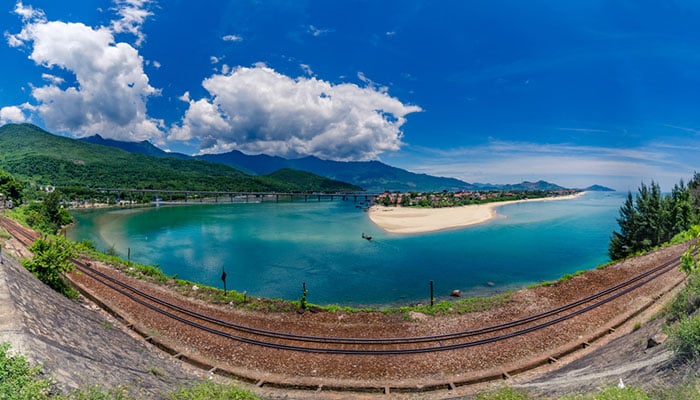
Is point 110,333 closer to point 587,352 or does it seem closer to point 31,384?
point 31,384

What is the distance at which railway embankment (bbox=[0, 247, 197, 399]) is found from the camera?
6531 mm

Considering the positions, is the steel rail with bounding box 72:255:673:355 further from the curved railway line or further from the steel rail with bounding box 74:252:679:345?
the steel rail with bounding box 74:252:679:345

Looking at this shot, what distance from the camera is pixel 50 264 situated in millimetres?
14117

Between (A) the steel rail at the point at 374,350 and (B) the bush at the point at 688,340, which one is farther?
(A) the steel rail at the point at 374,350

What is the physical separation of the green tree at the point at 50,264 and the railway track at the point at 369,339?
295 centimetres

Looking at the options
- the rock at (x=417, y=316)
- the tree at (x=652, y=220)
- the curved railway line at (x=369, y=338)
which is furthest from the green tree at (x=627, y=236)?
the rock at (x=417, y=316)

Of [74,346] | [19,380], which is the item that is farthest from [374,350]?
[19,380]

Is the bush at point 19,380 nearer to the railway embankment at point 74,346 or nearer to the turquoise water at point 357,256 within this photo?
the railway embankment at point 74,346

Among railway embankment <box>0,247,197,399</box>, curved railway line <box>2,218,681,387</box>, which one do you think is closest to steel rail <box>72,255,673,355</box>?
curved railway line <box>2,218,681,387</box>

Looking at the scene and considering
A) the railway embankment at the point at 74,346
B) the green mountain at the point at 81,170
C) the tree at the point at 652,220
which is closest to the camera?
the railway embankment at the point at 74,346

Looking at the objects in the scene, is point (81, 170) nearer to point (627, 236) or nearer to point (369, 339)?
point (369, 339)

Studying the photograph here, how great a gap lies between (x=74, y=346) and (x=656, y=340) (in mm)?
17087

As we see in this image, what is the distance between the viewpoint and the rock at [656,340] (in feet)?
29.7

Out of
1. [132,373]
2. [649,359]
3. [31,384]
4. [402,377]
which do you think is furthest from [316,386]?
[649,359]
